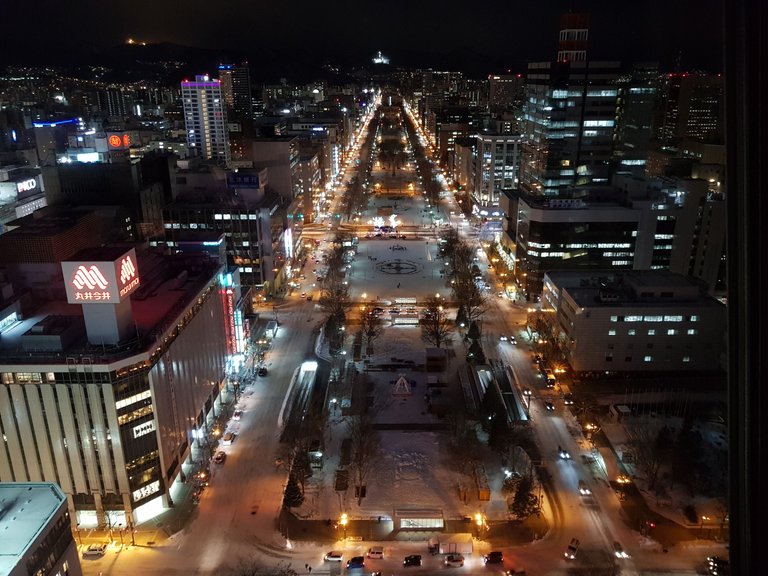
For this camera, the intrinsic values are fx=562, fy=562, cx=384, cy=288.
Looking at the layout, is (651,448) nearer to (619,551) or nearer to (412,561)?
(619,551)

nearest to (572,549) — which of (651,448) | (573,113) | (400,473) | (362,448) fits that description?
(651,448)

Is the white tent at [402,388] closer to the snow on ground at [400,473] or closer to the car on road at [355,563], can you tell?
the snow on ground at [400,473]

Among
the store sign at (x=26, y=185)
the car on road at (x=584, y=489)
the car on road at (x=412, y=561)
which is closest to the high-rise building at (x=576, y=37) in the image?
the car on road at (x=584, y=489)

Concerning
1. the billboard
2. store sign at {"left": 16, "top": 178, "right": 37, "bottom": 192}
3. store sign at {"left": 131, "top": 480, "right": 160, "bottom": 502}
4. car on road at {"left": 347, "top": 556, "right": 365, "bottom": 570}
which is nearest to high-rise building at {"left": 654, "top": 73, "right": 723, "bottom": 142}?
car on road at {"left": 347, "top": 556, "right": 365, "bottom": 570}

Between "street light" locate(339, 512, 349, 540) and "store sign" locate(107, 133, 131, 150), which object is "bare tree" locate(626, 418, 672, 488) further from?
"store sign" locate(107, 133, 131, 150)

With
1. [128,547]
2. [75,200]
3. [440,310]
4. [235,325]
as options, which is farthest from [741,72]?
[75,200]

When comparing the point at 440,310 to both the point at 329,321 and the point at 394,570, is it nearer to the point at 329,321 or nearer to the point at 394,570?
the point at 329,321
